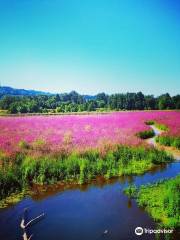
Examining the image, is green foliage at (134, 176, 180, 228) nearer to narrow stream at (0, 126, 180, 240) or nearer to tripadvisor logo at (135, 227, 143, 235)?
narrow stream at (0, 126, 180, 240)

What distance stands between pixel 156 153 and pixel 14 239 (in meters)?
11.3

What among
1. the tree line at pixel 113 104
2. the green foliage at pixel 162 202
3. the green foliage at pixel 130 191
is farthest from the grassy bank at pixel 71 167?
the tree line at pixel 113 104

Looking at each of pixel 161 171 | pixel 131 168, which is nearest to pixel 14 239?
pixel 131 168

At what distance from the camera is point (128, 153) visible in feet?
52.5

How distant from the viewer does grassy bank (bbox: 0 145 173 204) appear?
11316 mm

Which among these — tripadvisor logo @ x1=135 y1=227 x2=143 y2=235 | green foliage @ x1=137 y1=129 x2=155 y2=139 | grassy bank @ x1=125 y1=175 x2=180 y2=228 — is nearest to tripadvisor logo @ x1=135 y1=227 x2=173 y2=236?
tripadvisor logo @ x1=135 y1=227 x2=143 y2=235

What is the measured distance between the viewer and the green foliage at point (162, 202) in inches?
322

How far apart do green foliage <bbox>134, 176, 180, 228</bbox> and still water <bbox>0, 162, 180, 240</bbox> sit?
0.32m

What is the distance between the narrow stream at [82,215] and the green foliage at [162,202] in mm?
325

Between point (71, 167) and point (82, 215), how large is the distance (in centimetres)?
419

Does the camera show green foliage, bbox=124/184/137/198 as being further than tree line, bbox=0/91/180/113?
No

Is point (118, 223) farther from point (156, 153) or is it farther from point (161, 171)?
point (156, 153)

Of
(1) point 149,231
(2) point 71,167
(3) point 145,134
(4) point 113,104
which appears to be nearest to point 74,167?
(2) point 71,167

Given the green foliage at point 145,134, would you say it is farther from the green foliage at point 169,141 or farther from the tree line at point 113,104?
the tree line at point 113,104
